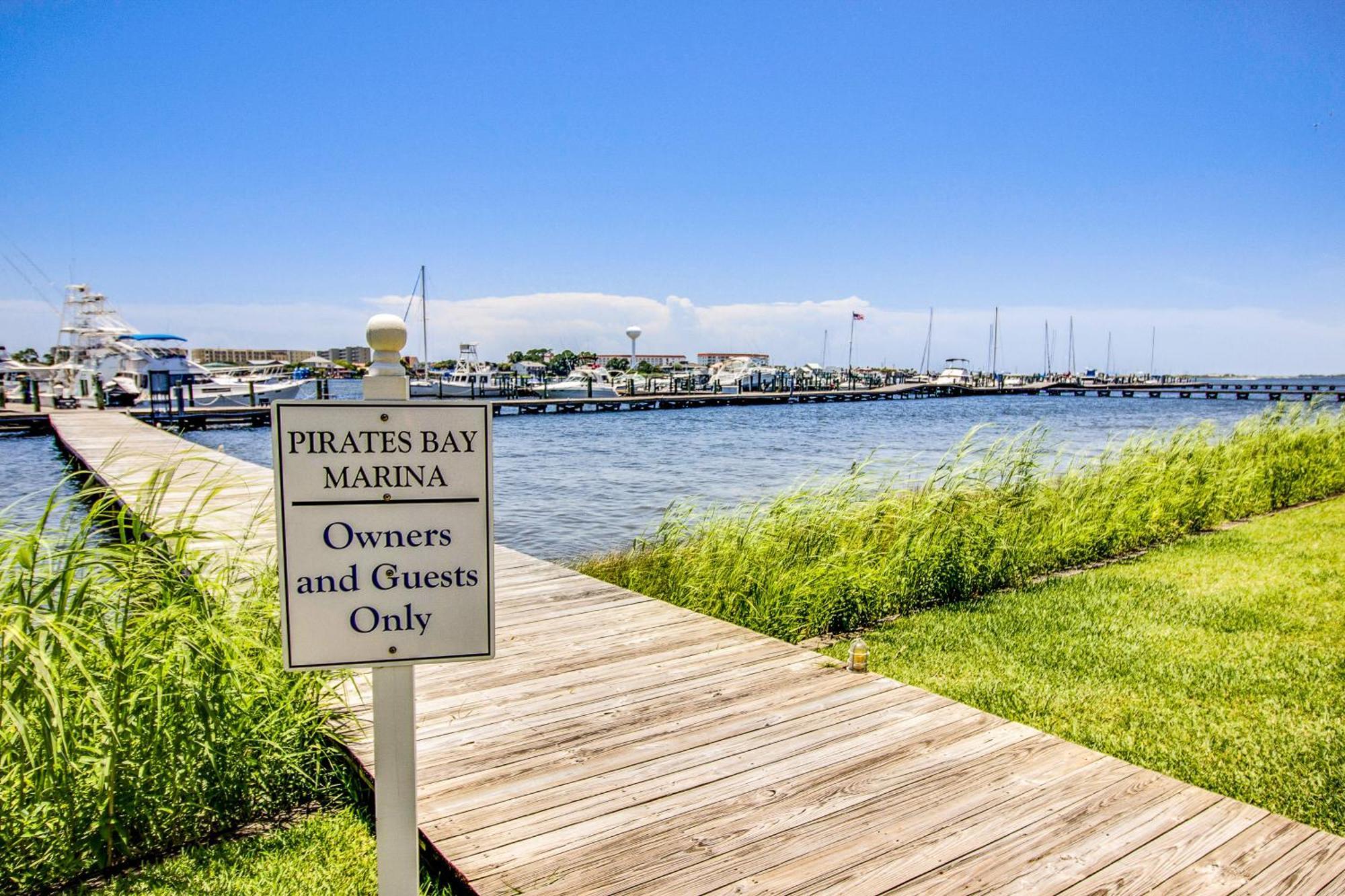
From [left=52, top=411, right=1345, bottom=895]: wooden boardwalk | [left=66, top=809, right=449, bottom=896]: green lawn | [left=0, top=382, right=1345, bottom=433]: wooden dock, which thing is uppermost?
[left=52, top=411, right=1345, bottom=895]: wooden boardwalk

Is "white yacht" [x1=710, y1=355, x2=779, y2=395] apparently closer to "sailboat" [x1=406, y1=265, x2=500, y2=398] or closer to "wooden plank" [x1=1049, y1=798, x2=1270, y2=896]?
"sailboat" [x1=406, y1=265, x2=500, y2=398]

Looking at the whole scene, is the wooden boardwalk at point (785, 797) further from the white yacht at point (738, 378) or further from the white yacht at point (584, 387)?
the white yacht at point (738, 378)

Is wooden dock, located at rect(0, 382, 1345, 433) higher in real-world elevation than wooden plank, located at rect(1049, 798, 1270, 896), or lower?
lower

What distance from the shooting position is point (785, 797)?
2.91 meters

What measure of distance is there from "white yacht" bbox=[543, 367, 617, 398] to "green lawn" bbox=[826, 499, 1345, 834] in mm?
48923

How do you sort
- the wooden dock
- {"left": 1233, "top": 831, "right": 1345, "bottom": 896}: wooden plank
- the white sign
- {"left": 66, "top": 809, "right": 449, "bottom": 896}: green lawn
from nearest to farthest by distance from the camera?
the white sign
{"left": 1233, "top": 831, "right": 1345, "bottom": 896}: wooden plank
{"left": 66, "top": 809, "right": 449, "bottom": 896}: green lawn
the wooden dock

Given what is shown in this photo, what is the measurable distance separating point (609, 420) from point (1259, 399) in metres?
82.0

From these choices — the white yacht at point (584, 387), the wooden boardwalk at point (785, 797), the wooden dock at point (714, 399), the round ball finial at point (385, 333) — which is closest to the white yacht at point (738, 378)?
the wooden dock at point (714, 399)

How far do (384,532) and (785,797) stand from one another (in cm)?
185

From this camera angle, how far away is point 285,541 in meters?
1.71

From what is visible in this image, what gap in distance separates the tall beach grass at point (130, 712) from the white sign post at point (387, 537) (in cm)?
111

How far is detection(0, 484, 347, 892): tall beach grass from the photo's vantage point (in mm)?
2635

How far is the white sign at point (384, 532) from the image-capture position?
1731 mm

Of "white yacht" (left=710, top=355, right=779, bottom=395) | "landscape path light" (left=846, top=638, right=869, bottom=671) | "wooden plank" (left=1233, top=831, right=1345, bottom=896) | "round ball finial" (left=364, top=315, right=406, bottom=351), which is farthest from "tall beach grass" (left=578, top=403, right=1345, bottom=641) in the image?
"white yacht" (left=710, top=355, right=779, bottom=395)
